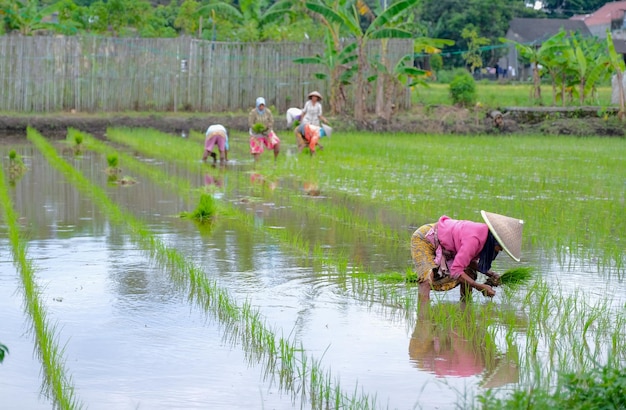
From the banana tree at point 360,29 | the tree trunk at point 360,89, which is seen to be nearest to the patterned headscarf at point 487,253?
the banana tree at point 360,29

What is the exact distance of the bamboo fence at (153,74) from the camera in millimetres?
20266

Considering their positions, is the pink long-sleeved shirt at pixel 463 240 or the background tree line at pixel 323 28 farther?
the background tree line at pixel 323 28

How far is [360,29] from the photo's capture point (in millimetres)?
19688

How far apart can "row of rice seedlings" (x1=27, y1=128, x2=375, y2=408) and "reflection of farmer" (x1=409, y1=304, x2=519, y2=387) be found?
582 millimetres

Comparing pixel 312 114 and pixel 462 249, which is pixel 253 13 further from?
pixel 462 249

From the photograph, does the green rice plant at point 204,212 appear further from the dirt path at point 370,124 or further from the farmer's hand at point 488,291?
the dirt path at point 370,124

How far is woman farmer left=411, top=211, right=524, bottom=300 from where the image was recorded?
552 centimetres

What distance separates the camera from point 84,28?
2939 cm

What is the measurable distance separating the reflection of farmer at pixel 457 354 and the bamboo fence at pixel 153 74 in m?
16.1

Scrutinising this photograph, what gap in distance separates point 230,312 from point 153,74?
16.2 metres

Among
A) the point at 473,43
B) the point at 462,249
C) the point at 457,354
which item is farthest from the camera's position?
the point at 473,43

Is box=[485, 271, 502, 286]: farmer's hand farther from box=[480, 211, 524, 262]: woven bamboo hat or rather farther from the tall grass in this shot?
the tall grass

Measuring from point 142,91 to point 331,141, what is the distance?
566cm

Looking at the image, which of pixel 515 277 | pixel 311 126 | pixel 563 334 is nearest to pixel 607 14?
pixel 311 126
